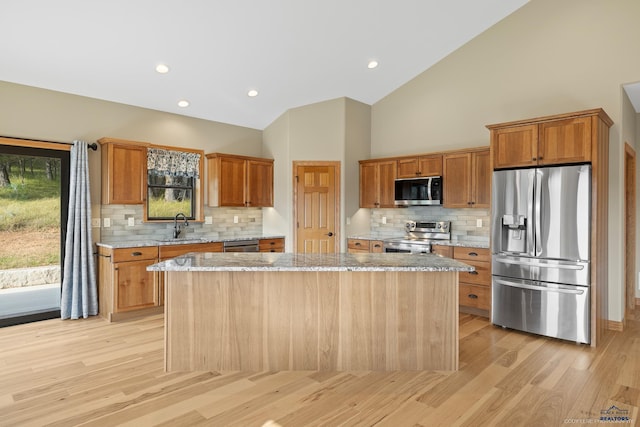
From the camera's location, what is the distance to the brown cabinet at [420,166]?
213 inches

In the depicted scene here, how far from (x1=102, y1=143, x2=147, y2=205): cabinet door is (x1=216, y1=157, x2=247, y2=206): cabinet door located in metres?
1.09

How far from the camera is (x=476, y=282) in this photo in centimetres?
472

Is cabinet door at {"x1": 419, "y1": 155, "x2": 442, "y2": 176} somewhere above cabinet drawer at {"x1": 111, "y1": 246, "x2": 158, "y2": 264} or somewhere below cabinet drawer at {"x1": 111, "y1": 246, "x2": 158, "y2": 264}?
above

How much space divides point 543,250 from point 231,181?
422 cm

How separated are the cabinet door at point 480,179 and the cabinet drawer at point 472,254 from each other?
61 cm

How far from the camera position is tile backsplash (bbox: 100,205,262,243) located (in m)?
5.00

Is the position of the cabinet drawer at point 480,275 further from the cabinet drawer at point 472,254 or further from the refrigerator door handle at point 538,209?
the refrigerator door handle at point 538,209

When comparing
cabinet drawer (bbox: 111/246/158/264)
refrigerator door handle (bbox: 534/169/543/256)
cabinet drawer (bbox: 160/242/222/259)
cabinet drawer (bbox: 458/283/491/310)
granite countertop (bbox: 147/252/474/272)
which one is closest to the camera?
granite countertop (bbox: 147/252/474/272)

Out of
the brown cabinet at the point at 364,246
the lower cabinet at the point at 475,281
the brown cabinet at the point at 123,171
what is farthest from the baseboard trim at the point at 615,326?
the brown cabinet at the point at 123,171

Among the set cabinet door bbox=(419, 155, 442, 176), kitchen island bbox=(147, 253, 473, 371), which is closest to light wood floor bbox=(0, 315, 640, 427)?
kitchen island bbox=(147, 253, 473, 371)

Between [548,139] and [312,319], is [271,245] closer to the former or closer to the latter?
[312,319]

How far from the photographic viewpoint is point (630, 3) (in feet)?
13.3

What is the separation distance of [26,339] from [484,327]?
4.79m

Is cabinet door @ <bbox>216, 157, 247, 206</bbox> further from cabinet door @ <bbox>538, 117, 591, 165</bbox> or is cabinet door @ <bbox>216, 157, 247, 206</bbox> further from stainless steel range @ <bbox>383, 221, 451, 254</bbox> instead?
cabinet door @ <bbox>538, 117, 591, 165</bbox>
